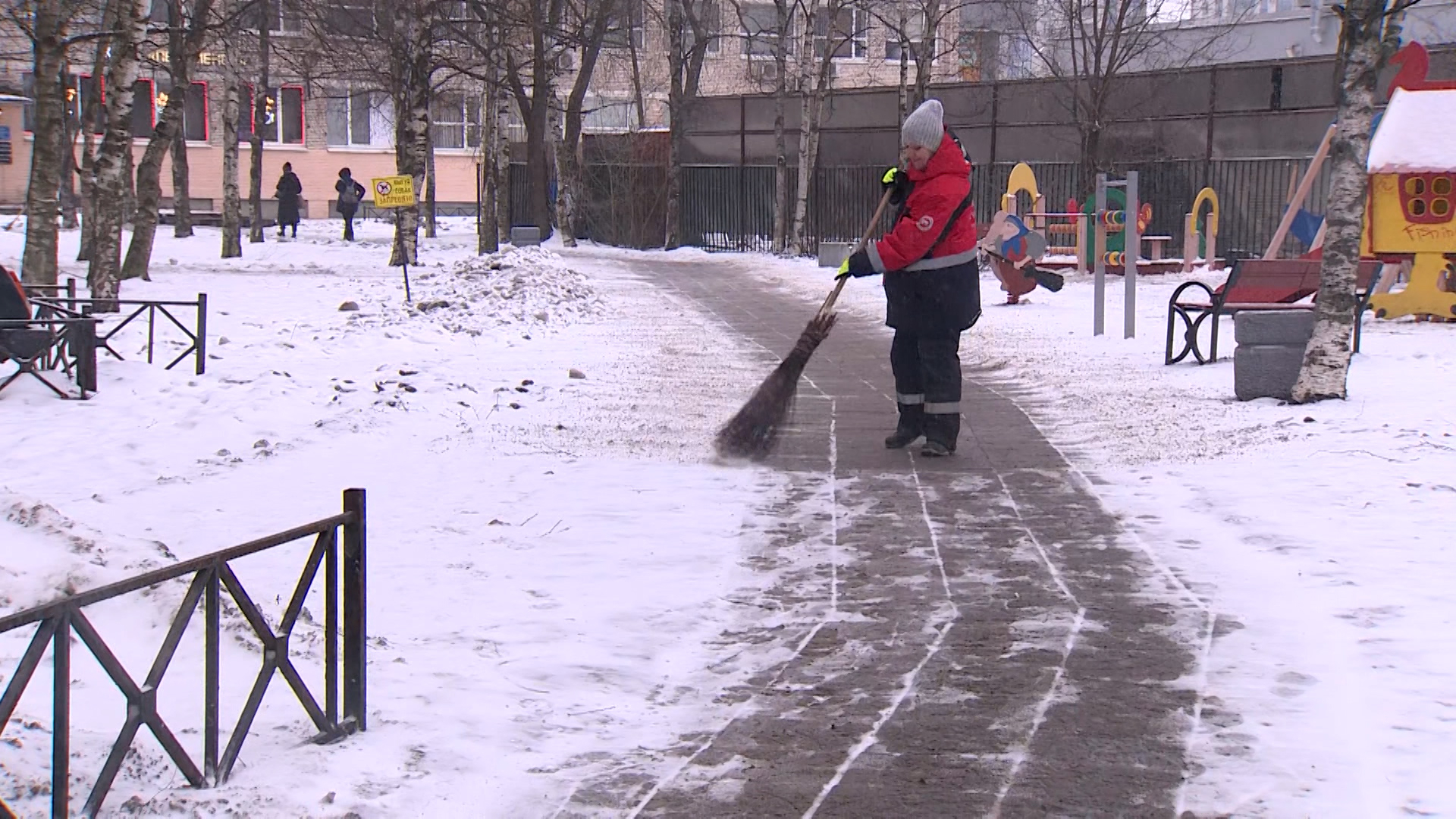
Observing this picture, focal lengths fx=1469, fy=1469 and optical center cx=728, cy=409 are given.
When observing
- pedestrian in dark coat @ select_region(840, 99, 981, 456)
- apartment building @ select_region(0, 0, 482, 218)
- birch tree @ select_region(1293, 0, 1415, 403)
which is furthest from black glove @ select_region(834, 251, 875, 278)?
apartment building @ select_region(0, 0, 482, 218)

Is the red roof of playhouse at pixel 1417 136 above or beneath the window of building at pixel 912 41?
beneath

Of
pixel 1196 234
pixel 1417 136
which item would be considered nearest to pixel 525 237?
pixel 1196 234

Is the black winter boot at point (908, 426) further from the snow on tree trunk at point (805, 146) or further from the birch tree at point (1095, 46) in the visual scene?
the snow on tree trunk at point (805, 146)

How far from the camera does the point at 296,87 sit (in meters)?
48.8

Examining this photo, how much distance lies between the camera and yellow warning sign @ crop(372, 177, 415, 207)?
19.2 metres

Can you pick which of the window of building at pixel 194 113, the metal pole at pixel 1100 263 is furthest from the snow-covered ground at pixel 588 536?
the window of building at pixel 194 113

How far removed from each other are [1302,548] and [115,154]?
14.4 metres

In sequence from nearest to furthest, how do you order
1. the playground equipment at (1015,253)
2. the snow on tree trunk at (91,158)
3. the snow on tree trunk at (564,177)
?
the snow on tree trunk at (91,158) < the playground equipment at (1015,253) < the snow on tree trunk at (564,177)

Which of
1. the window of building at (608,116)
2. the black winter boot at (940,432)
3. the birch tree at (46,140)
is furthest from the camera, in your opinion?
the window of building at (608,116)

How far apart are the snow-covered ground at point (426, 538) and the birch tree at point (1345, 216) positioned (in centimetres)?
390

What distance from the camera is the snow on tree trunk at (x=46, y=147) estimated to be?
50.0 feet

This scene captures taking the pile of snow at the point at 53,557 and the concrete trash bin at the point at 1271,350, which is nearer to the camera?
the pile of snow at the point at 53,557

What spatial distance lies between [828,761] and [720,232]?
32865 millimetres

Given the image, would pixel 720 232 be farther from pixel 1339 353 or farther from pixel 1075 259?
pixel 1339 353
